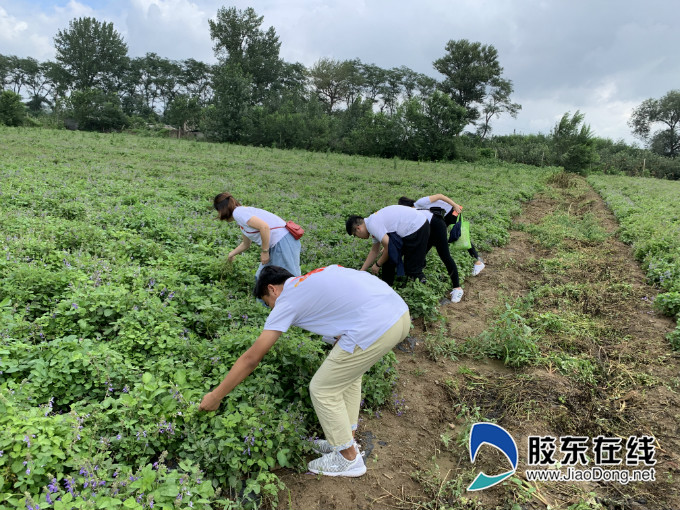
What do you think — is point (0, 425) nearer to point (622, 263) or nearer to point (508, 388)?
point (508, 388)

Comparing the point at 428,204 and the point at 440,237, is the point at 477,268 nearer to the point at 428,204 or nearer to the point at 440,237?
the point at 440,237

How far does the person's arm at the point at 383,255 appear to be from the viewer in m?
4.90

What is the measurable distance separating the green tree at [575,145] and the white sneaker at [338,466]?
2754 cm

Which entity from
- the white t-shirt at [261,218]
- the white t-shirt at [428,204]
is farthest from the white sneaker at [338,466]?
the white t-shirt at [428,204]

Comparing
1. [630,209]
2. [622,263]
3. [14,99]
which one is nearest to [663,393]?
[622,263]

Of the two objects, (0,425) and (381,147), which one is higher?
(381,147)

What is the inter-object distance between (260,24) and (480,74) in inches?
997

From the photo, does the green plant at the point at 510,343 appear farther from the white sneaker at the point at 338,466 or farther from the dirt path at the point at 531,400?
the white sneaker at the point at 338,466

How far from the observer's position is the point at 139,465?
238 centimetres

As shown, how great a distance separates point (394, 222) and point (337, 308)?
8.90 feet

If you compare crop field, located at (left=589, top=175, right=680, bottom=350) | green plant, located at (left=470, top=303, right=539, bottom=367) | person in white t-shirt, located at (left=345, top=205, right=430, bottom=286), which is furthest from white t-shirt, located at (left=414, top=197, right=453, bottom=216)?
crop field, located at (left=589, top=175, right=680, bottom=350)

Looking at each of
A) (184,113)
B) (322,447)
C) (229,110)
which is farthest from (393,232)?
(184,113)

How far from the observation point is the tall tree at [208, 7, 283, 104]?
43844mm

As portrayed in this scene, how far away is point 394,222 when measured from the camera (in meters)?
4.97
